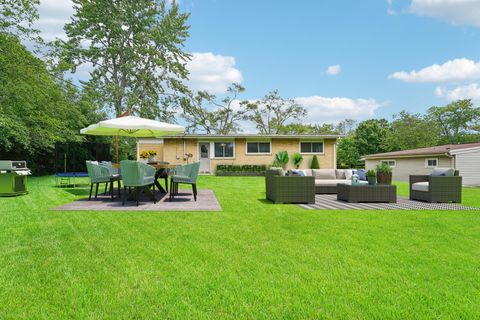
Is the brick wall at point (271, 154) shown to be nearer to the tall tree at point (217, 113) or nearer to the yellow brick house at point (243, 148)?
the yellow brick house at point (243, 148)

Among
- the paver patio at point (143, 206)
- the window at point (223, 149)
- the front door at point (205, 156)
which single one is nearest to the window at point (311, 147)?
the window at point (223, 149)

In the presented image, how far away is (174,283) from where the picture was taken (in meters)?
2.58

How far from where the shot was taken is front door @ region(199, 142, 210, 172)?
836 inches

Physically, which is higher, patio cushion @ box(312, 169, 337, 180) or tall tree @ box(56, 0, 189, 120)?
tall tree @ box(56, 0, 189, 120)

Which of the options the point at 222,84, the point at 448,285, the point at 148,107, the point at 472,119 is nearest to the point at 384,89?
the point at 222,84

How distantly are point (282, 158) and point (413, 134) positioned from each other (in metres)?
21.7

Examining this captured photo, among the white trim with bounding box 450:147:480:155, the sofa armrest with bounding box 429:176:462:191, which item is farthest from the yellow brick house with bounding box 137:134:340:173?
the sofa armrest with bounding box 429:176:462:191

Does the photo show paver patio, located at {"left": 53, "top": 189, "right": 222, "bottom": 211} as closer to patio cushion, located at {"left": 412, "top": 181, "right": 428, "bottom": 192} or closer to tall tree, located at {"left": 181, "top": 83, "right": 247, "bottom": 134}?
patio cushion, located at {"left": 412, "top": 181, "right": 428, "bottom": 192}

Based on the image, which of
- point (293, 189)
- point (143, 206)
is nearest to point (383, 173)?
point (293, 189)

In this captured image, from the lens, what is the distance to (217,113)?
3350 centimetres

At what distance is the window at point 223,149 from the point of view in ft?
69.7

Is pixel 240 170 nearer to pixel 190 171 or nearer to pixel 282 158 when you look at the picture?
pixel 282 158

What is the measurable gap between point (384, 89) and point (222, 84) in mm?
15508

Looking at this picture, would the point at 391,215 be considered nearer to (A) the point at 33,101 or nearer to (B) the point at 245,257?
(B) the point at 245,257
